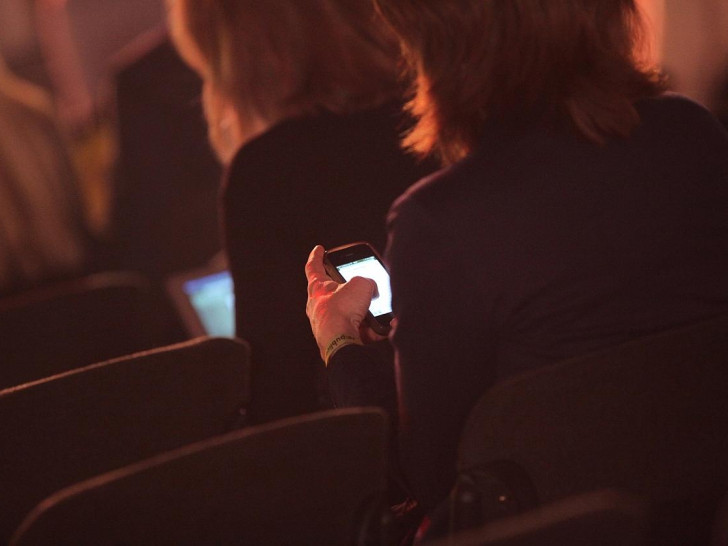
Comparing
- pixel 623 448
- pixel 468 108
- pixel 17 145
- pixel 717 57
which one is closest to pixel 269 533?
pixel 623 448

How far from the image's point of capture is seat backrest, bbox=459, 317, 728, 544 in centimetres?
100

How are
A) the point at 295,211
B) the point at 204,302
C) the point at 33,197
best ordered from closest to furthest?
the point at 295,211, the point at 204,302, the point at 33,197

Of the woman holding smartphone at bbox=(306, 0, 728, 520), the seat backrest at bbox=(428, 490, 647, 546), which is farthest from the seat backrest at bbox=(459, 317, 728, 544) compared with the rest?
the seat backrest at bbox=(428, 490, 647, 546)

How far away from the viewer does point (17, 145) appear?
8.73ft

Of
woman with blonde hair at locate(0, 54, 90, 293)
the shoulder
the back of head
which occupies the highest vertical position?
the back of head

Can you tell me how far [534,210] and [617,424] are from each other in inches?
10.2

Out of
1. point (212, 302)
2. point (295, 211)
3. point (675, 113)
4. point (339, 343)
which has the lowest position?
point (212, 302)

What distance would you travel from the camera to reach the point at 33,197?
8.77 ft

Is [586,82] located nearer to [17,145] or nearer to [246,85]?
[246,85]

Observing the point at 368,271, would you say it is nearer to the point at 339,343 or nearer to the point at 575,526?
the point at 339,343

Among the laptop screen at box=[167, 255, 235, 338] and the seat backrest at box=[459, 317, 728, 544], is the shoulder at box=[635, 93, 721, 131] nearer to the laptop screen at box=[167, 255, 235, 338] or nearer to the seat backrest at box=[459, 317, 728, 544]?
the seat backrest at box=[459, 317, 728, 544]

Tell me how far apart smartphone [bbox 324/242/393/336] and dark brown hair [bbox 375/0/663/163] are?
8.7 inches

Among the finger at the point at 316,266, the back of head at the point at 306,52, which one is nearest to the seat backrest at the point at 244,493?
the finger at the point at 316,266

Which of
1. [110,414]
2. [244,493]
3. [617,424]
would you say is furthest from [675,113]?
[110,414]
